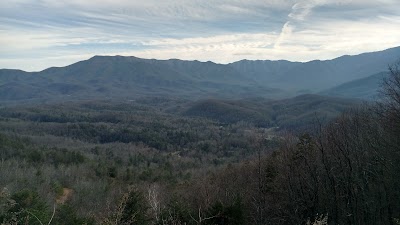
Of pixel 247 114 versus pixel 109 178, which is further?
pixel 247 114

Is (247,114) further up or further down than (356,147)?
further down

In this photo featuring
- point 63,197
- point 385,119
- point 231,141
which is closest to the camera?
point 385,119

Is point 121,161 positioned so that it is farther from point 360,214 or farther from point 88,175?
point 360,214

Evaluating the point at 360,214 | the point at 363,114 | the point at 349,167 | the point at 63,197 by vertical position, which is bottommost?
the point at 63,197

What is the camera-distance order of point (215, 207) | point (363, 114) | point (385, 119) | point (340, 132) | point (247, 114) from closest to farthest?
point (215, 207), point (385, 119), point (340, 132), point (363, 114), point (247, 114)

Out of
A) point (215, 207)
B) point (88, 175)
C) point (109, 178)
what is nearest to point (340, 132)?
point (215, 207)

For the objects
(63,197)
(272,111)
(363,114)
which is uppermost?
(363,114)

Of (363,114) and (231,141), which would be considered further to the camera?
(231,141)

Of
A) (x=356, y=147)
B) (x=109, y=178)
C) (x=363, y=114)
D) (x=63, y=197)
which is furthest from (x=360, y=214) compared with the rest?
(x=109, y=178)

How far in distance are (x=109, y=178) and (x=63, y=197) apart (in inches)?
434

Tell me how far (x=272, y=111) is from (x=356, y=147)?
6366 inches

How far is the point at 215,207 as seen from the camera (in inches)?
548

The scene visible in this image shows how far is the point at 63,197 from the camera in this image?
41.8 meters

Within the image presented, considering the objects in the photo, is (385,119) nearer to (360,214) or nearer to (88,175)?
(360,214)
